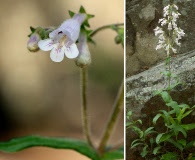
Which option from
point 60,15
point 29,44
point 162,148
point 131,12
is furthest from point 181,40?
point 60,15

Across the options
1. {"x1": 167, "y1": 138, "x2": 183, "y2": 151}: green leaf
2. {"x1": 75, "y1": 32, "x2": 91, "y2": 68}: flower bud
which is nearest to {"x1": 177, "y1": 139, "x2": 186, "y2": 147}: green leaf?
{"x1": 167, "y1": 138, "x2": 183, "y2": 151}: green leaf

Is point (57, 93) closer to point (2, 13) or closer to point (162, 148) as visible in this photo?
point (2, 13)

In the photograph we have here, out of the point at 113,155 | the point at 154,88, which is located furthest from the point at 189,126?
the point at 113,155

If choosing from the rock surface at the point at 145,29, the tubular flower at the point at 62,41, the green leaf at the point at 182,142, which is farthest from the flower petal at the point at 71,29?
the green leaf at the point at 182,142

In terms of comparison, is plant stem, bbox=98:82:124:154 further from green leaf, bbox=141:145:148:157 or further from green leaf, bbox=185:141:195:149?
green leaf, bbox=185:141:195:149

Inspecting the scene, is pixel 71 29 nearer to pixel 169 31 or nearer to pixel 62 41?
pixel 62 41
